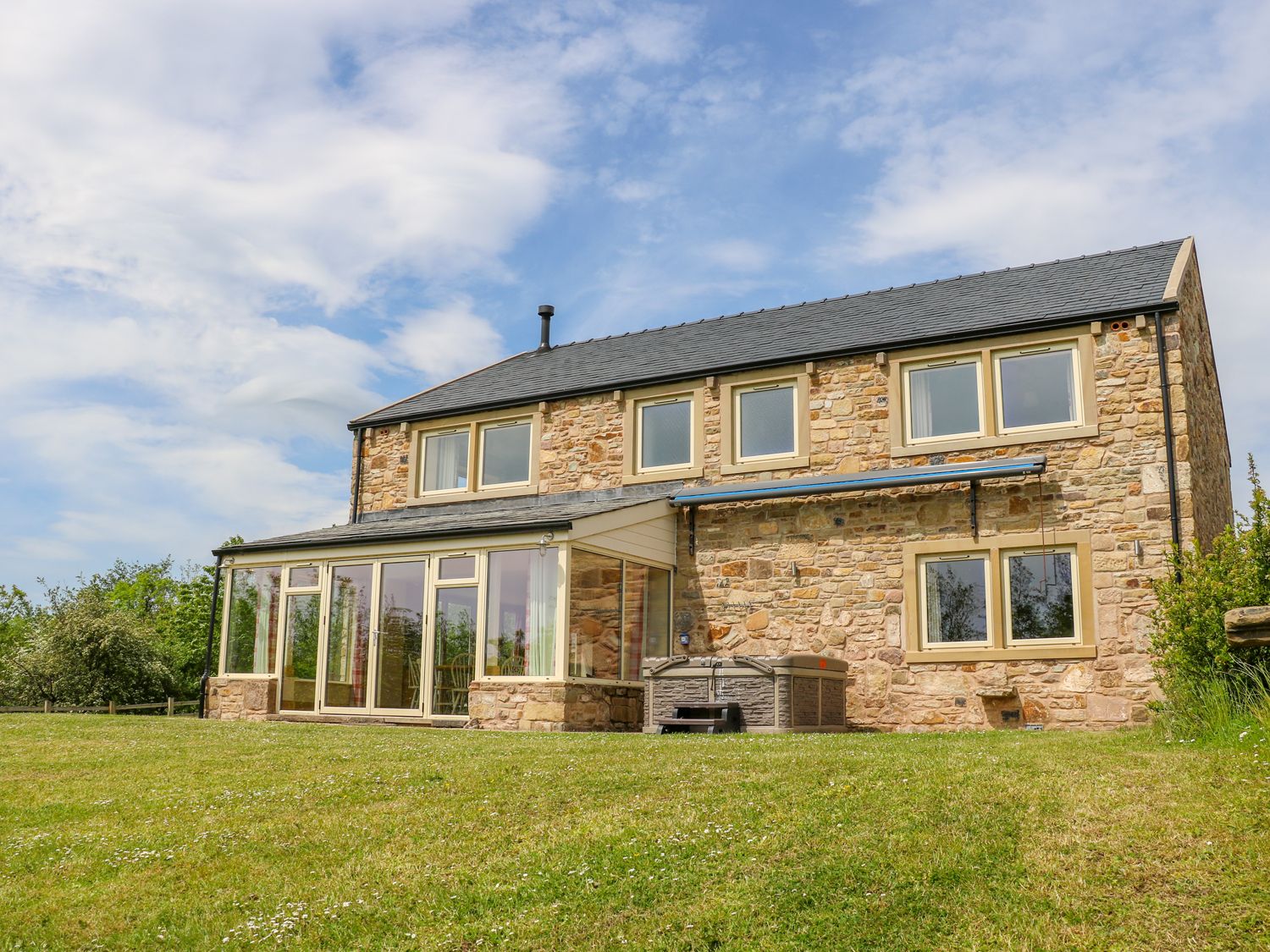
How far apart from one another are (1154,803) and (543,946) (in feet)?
12.0

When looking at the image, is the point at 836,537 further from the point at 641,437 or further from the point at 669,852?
the point at 669,852

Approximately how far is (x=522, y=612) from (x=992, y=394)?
22.6 feet

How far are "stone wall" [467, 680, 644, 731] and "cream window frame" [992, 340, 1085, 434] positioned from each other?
6.27m

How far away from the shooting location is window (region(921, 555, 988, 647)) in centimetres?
1517

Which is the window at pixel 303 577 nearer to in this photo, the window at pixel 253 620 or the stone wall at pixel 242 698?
Result: the window at pixel 253 620

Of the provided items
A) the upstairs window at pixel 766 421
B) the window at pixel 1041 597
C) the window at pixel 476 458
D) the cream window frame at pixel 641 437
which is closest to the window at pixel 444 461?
the window at pixel 476 458

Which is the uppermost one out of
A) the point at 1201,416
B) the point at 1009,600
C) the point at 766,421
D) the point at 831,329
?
the point at 831,329

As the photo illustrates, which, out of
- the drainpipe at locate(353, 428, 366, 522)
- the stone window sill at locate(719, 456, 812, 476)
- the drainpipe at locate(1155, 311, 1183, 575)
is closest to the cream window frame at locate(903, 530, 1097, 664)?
the drainpipe at locate(1155, 311, 1183, 575)

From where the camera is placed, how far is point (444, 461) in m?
20.5

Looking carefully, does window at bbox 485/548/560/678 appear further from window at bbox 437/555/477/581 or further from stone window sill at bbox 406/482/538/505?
stone window sill at bbox 406/482/538/505

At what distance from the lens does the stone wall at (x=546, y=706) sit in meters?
15.1

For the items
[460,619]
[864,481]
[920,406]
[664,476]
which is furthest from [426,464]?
[920,406]

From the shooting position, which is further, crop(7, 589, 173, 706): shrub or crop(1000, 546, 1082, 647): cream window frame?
crop(7, 589, 173, 706): shrub

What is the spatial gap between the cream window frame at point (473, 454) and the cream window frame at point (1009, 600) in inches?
298
